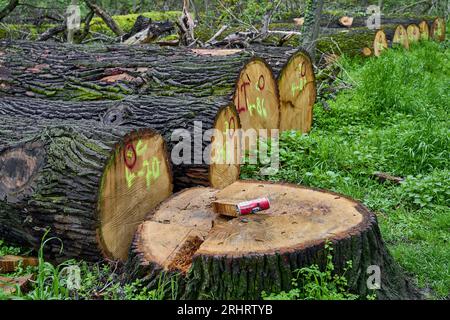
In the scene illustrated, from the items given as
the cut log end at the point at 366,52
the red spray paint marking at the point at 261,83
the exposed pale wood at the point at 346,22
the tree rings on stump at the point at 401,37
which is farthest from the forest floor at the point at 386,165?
the exposed pale wood at the point at 346,22

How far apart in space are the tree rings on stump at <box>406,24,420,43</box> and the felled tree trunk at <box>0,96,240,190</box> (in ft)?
29.5

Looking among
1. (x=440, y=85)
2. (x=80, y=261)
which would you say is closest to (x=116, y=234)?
(x=80, y=261)

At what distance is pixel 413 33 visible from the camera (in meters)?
12.8

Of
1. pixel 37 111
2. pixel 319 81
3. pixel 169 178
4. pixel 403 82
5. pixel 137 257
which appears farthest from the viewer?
pixel 319 81

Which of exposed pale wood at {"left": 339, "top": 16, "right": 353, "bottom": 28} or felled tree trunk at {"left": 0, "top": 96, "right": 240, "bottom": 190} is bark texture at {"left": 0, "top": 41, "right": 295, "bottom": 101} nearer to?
felled tree trunk at {"left": 0, "top": 96, "right": 240, "bottom": 190}

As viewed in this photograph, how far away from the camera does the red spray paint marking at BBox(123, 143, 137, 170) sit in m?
3.69

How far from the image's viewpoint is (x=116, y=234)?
369 cm

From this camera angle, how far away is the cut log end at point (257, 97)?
18.1 ft

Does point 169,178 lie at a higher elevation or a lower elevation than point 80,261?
higher

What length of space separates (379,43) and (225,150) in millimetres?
7447

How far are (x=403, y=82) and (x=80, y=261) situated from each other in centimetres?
595

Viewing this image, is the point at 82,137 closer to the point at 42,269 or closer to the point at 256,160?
the point at 42,269

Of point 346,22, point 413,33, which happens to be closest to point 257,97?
point 346,22
